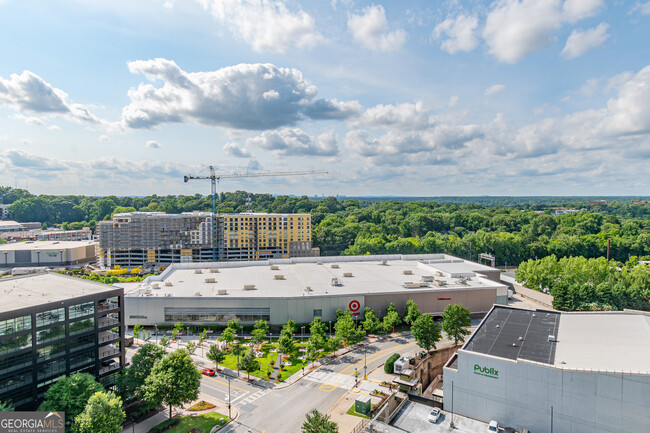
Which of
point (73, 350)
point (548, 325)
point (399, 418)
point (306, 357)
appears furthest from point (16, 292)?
point (548, 325)

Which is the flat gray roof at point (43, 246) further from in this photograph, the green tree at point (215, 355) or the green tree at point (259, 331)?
the green tree at point (215, 355)

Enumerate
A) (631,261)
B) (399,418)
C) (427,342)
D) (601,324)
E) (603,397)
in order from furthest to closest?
(631,261)
(427,342)
(601,324)
(399,418)
(603,397)

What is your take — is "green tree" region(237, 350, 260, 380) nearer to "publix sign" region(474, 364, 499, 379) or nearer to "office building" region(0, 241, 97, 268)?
"publix sign" region(474, 364, 499, 379)

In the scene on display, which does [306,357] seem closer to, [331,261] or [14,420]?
[14,420]

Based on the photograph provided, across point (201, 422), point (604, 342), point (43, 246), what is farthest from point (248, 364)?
point (43, 246)

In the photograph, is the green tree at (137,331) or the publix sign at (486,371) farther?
the green tree at (137,331)

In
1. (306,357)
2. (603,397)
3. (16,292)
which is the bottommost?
(306,357)

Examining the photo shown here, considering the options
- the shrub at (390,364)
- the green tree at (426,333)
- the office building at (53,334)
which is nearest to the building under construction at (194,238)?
the office building at (53,334)

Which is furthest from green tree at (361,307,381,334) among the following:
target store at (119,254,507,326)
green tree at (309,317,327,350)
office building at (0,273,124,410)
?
office building at (0,273,124,410)
